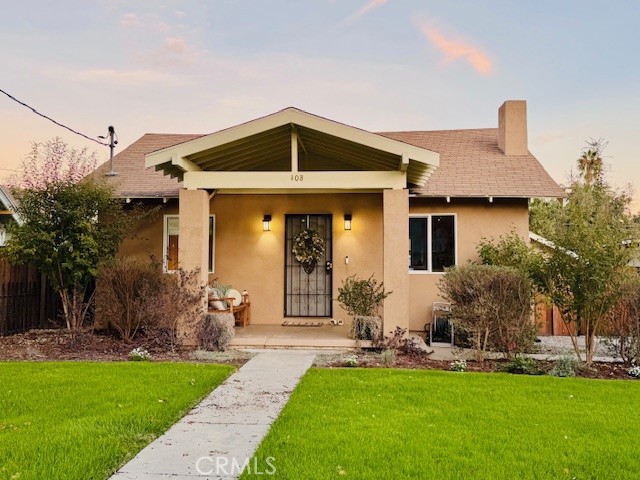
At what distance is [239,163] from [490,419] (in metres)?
7.40

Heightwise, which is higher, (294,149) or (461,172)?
(461,172)

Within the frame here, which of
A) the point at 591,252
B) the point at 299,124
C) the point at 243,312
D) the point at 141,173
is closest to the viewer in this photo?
the point at 591,252

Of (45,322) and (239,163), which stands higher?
(239,163)

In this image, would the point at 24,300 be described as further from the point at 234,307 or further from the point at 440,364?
the point at 440,364

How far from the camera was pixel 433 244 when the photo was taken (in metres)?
11.5

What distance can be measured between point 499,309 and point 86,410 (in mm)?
5907

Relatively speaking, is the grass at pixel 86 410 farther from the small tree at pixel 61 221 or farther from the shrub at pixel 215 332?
the small tree at pixel 61 221

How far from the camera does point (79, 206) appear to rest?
31.5 ft

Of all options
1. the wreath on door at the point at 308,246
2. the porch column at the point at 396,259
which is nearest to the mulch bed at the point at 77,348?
the porch column at the point at 396,259

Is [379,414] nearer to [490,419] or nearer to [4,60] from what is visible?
[490,419]

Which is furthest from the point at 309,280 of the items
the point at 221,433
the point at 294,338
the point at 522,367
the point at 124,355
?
the point at 221,433

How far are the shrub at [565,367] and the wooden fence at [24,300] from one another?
887cm

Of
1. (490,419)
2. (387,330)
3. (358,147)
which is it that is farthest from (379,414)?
(358,147)

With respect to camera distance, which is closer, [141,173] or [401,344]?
[401,344]
